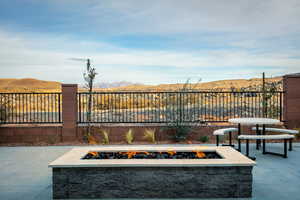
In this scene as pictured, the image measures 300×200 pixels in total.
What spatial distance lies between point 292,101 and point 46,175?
340 inches

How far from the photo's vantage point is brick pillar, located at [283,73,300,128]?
10320mm

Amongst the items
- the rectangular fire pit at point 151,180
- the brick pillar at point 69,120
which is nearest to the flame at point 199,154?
the rectangular fire pit at point 151,180

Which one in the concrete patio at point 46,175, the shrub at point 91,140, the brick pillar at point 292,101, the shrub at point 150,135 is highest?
the brick pillar at point 292,101

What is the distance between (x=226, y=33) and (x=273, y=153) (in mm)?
13342

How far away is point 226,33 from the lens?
19281mm

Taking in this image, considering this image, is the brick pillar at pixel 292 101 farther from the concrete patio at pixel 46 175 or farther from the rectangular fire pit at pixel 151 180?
the rectangular fire pit at pixel 151 180

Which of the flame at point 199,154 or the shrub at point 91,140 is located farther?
the shrub at point 91,140

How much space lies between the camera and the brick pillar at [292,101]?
10320mm

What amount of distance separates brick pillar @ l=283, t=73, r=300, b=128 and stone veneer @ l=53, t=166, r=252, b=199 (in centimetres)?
697

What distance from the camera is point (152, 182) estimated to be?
171 inches

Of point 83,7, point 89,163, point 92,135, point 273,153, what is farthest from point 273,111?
point 83,7

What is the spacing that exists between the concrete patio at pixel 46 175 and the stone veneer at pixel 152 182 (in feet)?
1.30

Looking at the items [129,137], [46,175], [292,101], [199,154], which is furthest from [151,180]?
[292,101]

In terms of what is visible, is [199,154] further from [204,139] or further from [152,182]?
[204,139]
